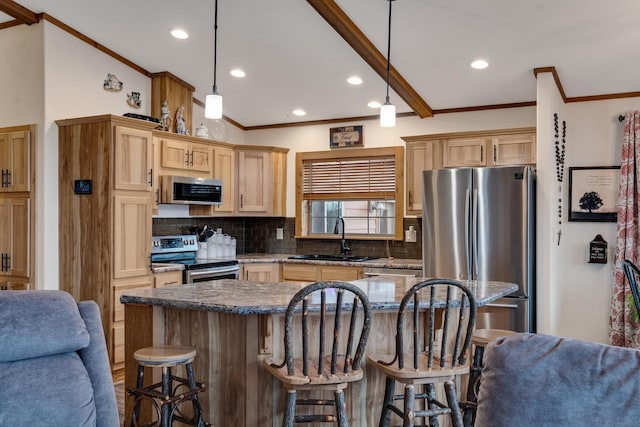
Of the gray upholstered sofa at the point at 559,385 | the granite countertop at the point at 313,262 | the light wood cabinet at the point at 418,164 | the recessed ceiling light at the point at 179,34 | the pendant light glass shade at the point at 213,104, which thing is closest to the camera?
the gray upholstered sofa at the point at 559,385

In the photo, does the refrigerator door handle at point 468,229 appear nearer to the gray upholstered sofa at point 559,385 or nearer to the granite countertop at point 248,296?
the granite countertop at point 248,296

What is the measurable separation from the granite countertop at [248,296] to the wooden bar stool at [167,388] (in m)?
0.22

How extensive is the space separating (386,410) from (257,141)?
4.69 meters

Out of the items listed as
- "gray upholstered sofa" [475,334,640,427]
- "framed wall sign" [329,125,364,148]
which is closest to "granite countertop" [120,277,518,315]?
"gray upholstered sofa" [475,334,640,427]

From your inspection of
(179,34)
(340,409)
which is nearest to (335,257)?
(179,34)

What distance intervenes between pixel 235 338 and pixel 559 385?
170cm

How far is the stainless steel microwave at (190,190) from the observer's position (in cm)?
511

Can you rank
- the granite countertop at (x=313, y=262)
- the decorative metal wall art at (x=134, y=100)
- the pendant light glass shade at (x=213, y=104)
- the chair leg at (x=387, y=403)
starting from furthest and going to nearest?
the decorative metal wall art at (x=134, y=100), the granite countertop at (x=313, y=262), the pendant light glass shade at (x=213, y=104), the chair leg at (x=387, y=403)

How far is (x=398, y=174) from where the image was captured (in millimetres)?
5848

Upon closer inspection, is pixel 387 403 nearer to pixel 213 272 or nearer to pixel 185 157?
pixel 213 272

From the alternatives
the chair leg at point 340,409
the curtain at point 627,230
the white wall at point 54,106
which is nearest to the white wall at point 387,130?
the curtain at point 627,230

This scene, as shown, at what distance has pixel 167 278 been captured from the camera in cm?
485

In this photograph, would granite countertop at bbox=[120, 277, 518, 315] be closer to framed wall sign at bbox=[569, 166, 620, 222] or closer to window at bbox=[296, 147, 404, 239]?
framed wall sign at bbox=[569, 166, 620, 222]

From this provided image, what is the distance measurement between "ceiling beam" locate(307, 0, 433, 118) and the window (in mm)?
914
